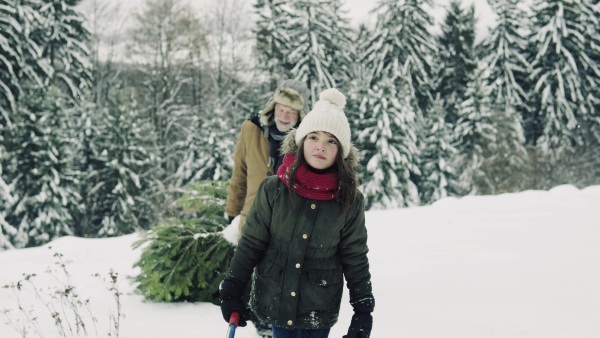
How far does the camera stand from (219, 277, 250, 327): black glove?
2.49m

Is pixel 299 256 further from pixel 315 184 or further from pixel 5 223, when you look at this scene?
pixel 5 223

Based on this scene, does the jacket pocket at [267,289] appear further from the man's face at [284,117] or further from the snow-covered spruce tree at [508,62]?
the snow-covered spruce tree at [508,62]

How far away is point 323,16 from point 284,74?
4.51 metres

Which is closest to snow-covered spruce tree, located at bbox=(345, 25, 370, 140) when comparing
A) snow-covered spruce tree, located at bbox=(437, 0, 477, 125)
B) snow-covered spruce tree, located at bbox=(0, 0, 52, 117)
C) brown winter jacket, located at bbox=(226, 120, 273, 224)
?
snow-covered spruce tree, located at bbox=(437, 0, 477, 125)

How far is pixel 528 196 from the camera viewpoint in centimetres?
1159

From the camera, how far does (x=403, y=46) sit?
34781mm

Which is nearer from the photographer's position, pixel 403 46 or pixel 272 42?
pixel 272 42

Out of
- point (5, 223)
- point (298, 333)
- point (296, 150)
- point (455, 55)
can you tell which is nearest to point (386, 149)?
point (455, 55)

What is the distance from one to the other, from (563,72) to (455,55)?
8.09m

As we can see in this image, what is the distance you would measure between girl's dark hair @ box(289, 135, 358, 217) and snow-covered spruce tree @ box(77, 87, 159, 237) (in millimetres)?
24512

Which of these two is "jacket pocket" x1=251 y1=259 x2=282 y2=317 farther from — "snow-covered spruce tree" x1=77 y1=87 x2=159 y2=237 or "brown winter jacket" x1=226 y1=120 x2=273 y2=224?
"snow-covered spruce tree" x1=77 y1=87 x2=159 y2=237

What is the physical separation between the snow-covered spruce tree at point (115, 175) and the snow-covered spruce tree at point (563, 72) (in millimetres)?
23591

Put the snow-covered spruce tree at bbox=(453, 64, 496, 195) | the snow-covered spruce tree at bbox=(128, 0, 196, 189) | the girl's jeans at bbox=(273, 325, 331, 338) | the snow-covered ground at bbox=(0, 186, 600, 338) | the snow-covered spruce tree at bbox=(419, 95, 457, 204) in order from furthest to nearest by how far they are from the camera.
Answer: the snow-covered spruce tree at bbox=(128, 0, 196, 189) < the snow-covered spruce tree at bbox=(419, 95, 457, 204) < the snow-covered spruce tree at bbox=(453, 64, 496, 195) < the snow-covered ground at bbox=(0, 186, 600, 338) < the girl's jeans at bbox=(273, 325, 331, 338)

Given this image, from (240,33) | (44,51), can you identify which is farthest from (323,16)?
(44,51)
